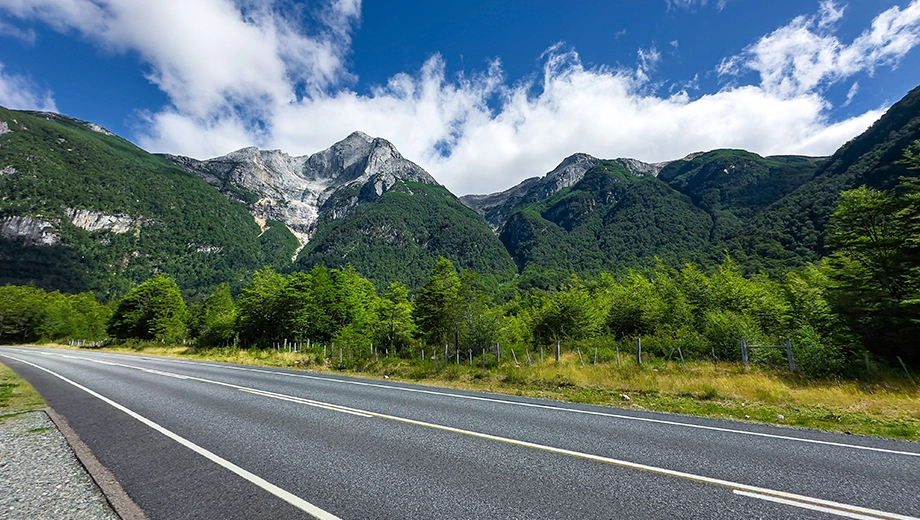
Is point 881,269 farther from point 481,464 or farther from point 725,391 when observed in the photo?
point 481,464

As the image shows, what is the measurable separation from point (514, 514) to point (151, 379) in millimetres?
18718

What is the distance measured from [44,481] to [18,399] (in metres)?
10.6

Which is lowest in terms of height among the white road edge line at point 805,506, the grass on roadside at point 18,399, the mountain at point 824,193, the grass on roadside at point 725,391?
the grass on roadside at point 725,391

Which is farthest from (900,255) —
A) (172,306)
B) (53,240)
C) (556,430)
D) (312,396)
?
(53,240)

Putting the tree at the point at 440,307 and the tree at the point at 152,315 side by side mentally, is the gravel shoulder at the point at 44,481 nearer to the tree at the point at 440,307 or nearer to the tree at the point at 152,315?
the tree at the point at 440,307

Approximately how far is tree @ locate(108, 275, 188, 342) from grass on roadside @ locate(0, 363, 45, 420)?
171ft

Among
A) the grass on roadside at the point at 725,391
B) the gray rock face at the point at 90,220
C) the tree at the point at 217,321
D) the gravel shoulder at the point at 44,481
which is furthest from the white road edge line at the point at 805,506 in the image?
the gray rock face at the point at 90,220

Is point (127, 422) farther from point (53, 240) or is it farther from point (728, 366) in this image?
point (53, 240)

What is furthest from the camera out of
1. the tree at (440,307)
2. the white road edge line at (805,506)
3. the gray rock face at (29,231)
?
the gray rock face at (29,231)

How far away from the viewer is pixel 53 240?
554ft

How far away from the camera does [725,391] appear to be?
40.0ft

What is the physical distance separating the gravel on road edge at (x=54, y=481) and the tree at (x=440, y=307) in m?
23.6

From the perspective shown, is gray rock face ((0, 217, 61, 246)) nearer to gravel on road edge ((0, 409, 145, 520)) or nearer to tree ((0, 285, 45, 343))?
Answer: tree ((0, 285, 45, 343))

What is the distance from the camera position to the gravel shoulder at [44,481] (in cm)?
403
